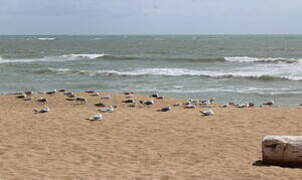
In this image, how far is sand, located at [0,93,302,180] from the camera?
23.2 ft

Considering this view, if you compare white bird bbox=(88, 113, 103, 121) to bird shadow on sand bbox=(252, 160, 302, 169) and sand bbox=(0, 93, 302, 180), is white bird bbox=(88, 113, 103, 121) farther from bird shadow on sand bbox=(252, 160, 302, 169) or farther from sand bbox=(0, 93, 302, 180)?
bird shadow on sand bbox=(252, 160, 302, 169)

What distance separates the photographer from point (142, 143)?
29.4 ft

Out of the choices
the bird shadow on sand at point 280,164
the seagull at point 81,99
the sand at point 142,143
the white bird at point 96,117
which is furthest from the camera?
the seagull at point 81,99

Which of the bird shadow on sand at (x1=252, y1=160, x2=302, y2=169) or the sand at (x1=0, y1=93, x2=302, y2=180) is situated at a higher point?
the sand at (x1=0, y1=93, x2=302, y2=180)

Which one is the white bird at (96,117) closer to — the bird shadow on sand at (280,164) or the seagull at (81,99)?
the bird shadow on sand at (280,164)

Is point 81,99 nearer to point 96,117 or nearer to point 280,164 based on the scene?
point 96,117

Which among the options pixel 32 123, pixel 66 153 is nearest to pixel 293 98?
pixel 32 123

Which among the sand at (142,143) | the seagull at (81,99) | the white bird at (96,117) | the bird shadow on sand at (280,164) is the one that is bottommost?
the bird shadow on sand at (280,164)

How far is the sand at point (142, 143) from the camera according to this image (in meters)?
7.06

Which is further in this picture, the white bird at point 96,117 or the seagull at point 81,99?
the seagull at point 81,99

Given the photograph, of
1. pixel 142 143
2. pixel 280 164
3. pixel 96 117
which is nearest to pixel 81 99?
pixel 96 117

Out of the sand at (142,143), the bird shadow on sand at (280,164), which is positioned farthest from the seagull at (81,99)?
the bird shadow on sand at (280,164)

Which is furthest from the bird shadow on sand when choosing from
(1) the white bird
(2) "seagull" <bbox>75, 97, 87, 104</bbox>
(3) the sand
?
(2) "seagull" <bbox>75, 97, 87, 104</bbox>

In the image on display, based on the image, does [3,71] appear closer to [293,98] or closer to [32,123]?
[293,98]
